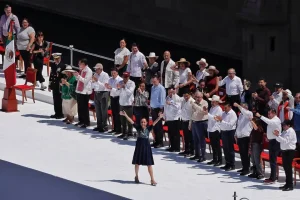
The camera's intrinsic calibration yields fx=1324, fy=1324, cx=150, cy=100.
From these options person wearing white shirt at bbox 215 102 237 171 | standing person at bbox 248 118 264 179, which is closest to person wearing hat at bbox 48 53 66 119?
person wearing white shirt at bbox 215 102 237 171

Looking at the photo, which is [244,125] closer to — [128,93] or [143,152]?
[143,152]

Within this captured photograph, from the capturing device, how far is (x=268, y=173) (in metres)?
32.0

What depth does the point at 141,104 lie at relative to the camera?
33875 millimetres

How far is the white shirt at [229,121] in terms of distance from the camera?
31.7 meters

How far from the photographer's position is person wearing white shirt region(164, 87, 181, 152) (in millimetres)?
33281

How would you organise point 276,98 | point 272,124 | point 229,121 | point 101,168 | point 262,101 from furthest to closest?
point 276,98, point 262,101, point 101,168, point 229,121, point 272,124

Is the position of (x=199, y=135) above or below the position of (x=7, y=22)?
below

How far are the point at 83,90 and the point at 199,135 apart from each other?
4.37 m

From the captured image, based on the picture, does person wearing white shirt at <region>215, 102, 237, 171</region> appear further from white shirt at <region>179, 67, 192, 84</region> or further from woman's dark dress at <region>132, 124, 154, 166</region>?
white shirt at <region>179, 67, 192, 84</region>

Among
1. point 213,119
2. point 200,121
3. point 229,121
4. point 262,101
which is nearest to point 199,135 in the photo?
point 200,121

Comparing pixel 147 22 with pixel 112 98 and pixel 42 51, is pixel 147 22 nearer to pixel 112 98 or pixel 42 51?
pixel 42 51

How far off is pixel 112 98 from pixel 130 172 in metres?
3.45

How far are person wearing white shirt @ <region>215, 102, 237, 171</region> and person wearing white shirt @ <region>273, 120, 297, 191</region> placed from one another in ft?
5.56

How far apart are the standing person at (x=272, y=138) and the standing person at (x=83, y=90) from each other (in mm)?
6279
